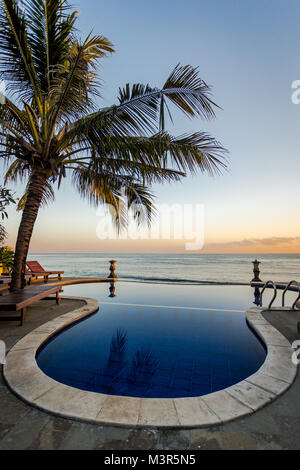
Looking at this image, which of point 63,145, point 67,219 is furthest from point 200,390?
point 67,219

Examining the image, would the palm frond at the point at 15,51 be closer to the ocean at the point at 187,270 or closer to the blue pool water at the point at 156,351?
the blue pool water at the point at 156,351

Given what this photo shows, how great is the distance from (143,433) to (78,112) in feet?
22.1

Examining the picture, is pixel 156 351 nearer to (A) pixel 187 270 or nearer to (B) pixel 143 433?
(B) pixel 143 433

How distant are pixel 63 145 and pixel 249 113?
8892mm

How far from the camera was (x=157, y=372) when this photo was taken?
9.82ft

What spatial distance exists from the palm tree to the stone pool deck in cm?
432

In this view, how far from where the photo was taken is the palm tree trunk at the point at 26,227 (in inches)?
210

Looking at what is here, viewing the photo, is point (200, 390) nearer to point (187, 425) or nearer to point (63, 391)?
point (187, 425)

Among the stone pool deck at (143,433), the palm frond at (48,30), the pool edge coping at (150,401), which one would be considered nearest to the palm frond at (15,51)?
the palm frond at (48,30)

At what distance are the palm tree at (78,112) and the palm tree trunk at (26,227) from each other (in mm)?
23

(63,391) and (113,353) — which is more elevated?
(63,391)

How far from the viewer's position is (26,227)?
5367mm

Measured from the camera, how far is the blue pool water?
2.72 m

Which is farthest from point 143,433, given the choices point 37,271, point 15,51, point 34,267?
point 34,267
